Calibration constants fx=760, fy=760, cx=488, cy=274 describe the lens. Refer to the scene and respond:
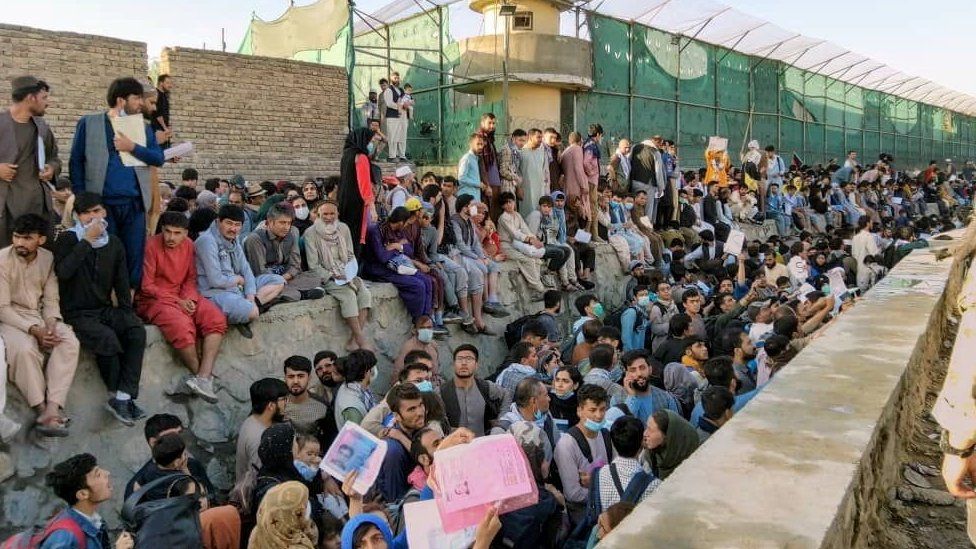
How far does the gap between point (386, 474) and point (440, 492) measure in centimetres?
170

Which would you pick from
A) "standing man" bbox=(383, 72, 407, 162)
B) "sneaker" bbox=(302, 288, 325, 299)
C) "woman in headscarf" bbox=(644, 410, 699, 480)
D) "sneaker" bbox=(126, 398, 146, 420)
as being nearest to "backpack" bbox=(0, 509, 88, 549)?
"sneaker" bbox=(126, 398, 146, 420)

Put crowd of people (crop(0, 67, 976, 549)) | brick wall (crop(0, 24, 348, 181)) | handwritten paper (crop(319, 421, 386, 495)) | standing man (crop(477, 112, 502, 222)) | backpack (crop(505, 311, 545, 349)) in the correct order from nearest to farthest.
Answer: handwritten paper (crop(319, 421, 386, 495))
crowd of people (crop(0, 67, 976, 549))
backpack (crop(505, 311, 545, 349))
standing man (crop(477, 112, 502, 222))
brick wall (crop(0, 24, 348, 181))

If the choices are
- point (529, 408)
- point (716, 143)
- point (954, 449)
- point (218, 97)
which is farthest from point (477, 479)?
point (716, 143)

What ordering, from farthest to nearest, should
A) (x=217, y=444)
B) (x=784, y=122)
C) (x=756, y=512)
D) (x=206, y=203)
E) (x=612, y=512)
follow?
(x=784, y=122), (x=206, y=203), (x=217, y=444), (x=612, y=512), (x=756, y=512)

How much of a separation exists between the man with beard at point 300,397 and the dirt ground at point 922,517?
355 cm

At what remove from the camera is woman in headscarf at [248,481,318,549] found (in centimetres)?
308

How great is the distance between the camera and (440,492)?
8.80 feet

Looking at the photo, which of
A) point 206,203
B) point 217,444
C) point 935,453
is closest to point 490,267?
point 206,203

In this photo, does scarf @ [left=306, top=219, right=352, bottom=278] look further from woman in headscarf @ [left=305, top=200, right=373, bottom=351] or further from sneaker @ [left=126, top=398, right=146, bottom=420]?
sneaker @ [left=126, top=398, right=146, bottom=420]

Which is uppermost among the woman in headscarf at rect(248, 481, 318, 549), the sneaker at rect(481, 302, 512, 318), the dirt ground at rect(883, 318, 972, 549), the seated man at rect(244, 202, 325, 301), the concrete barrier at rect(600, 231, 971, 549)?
the seated man at rect(244, 202, 325, 301)

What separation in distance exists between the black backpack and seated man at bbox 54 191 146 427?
1728mm

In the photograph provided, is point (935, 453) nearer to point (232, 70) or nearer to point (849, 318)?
point (849, 318)

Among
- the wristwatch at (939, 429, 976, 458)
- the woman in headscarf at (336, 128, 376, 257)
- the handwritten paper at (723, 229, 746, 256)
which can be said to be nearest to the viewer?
the wristwatch at (939, 429, 976, 458)

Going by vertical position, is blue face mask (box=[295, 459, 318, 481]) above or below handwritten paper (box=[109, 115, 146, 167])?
below
